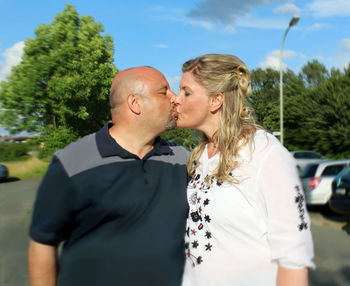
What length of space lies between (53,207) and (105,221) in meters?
0.25

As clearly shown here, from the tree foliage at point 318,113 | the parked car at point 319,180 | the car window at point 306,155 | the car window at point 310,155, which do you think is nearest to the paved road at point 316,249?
the parked car at point 319,180

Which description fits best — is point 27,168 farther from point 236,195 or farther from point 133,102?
point 236,195

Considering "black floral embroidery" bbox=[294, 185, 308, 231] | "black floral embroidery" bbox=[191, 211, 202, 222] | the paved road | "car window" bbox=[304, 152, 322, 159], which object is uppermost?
"black floral embroidery" bbox=[294, 185, 308, 231]

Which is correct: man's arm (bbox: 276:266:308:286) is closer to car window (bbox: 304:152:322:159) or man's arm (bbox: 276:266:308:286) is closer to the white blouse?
the white blouse

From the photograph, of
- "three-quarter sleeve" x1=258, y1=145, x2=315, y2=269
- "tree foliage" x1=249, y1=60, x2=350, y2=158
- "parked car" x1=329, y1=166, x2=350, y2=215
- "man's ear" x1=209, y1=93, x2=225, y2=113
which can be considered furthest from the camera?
"tree foliage" x1=249, y1=60, x2=350, y2=158

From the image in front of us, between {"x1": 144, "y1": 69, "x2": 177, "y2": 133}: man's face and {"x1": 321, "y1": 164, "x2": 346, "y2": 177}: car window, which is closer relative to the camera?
{"x1": 144, "y1": 69, "x2": 177, "y2": 133}: man's face

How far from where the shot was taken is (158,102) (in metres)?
2.32

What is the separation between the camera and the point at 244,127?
2174 mm

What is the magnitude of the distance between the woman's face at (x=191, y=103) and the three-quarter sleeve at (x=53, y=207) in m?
0.70

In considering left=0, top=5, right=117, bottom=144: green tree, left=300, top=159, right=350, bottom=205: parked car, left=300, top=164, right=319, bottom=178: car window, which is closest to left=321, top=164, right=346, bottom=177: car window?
left=300, top=159, right=350, bottom=205: parked car

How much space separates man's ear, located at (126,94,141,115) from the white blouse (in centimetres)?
54

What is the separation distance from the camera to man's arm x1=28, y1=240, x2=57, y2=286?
208 cm

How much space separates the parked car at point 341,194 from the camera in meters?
9.37

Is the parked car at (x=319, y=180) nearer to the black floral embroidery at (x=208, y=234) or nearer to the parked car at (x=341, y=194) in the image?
the parked car at (x=341, y=194)
